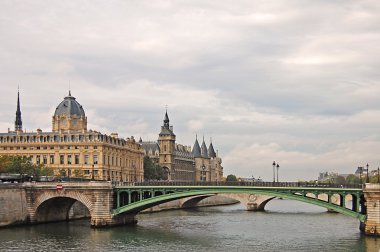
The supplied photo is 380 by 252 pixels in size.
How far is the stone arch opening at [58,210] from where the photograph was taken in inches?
3558

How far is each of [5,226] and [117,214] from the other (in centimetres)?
1434

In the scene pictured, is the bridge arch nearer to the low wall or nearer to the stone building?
the low wall

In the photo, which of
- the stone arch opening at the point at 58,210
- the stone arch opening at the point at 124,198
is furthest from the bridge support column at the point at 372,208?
the stone arch opening at the point at 58,210

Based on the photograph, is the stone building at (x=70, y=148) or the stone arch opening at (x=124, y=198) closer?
the stone arch opening at (x=124, y=198)

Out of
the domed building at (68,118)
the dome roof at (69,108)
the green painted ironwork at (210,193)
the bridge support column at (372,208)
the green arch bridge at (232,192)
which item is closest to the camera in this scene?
the bridge support column at (372,208)

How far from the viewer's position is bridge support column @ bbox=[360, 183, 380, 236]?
70375mm

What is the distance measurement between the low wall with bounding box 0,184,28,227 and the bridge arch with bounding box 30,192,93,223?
5.90 ft

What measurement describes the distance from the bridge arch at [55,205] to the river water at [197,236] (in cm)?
228

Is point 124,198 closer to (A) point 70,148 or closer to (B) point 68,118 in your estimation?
(A) point 70,148

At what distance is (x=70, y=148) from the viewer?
14288 centimetres

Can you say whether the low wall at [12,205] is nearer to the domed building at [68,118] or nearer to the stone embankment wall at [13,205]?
the stone embankment wall at [13,205]

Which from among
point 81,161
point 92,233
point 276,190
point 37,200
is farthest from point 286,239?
point 81,161

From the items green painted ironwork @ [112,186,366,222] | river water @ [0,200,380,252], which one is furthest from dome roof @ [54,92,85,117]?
green painted ironwork @ [112,186,366,222]

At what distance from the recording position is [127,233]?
7881cm
